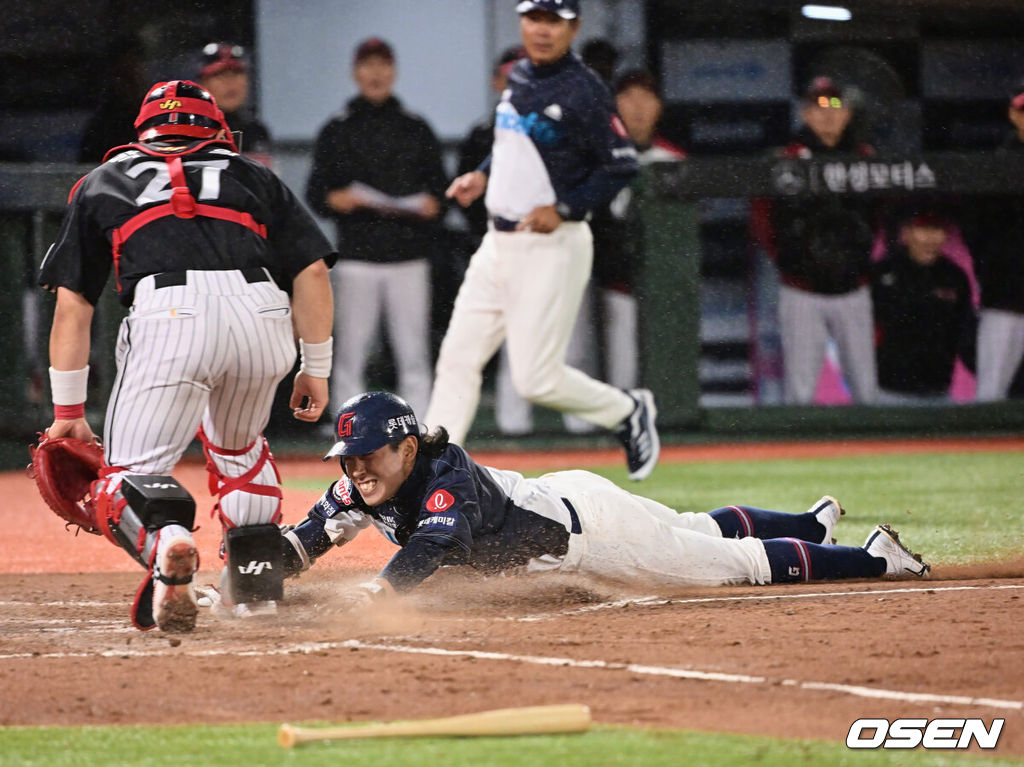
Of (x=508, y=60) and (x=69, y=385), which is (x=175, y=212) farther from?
(x=508, y=60)

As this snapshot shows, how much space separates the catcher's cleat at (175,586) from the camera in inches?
154

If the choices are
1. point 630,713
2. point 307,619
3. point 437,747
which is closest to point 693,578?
point 307,619

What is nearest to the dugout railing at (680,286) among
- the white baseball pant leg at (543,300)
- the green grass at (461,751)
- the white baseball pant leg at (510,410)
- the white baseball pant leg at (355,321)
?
the white baseball pant leg at (510,410)

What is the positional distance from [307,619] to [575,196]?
9.71 ft

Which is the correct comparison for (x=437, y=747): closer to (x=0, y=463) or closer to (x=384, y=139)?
(x=384, y=139)

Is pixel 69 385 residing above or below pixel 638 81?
below

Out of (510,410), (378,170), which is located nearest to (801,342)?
(510,410)

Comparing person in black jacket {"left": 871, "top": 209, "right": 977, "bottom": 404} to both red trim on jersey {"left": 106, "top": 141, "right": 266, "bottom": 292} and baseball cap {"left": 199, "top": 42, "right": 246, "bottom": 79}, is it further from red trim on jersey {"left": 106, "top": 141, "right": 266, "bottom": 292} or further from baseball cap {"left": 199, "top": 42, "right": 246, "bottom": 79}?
red trim on jersey {"left": 106, "top": 141, "right": 266, "bottom": 292}

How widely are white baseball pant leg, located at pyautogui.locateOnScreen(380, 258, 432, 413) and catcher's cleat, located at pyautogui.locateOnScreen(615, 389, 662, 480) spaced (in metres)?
2.21

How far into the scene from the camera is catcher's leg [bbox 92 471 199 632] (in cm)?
394

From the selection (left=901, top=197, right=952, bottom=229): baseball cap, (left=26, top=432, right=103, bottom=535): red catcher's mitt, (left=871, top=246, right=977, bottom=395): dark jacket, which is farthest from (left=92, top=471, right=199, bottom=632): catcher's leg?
(left=901, top=197, right=952, bottom=229): baseball cap

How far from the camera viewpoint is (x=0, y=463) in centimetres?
952

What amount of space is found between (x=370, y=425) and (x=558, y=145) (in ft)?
9.58

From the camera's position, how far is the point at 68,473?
4.49m
